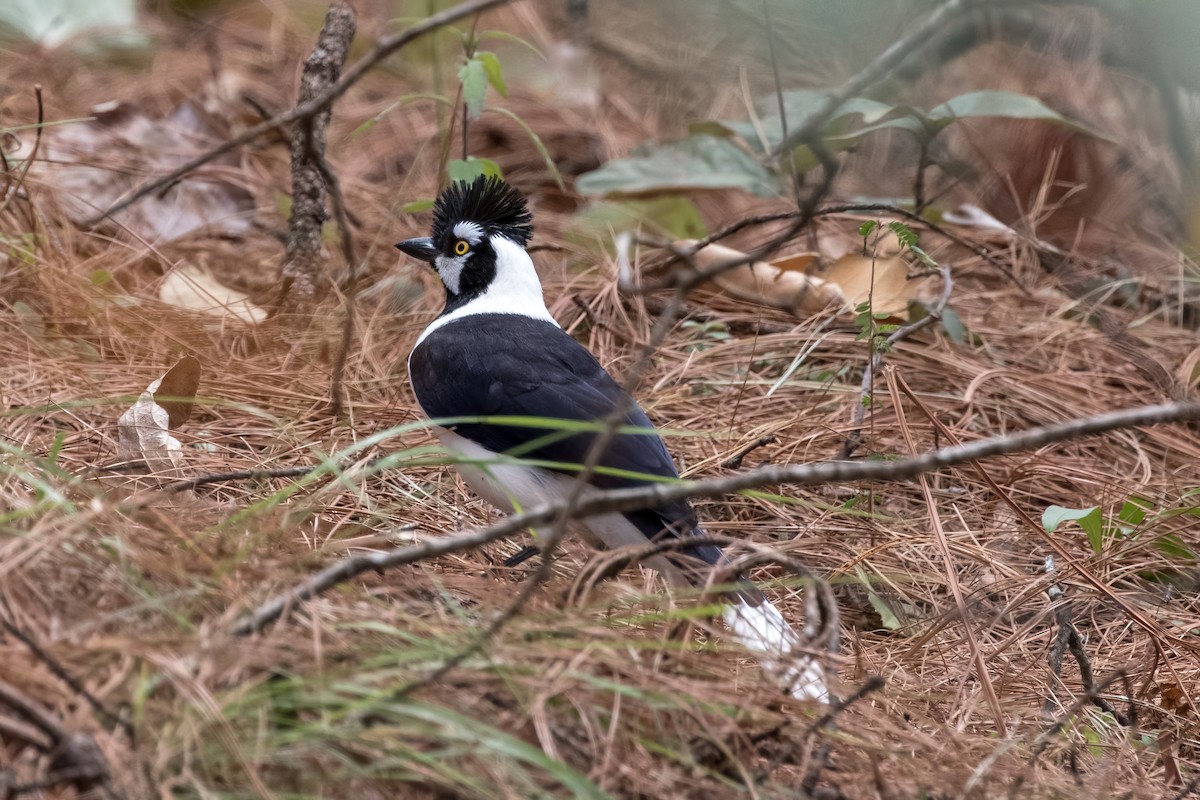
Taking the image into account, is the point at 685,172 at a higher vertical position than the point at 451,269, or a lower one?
higher

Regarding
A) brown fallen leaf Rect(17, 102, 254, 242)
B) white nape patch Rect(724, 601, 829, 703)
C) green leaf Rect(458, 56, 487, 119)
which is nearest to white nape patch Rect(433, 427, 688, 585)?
white nape patch Rect(724, 601, 829, 703)

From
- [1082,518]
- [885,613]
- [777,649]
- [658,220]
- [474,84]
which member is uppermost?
[474,84]

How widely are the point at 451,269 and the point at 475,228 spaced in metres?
0.19

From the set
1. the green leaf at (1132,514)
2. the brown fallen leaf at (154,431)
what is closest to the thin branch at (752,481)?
the brown fallen leaf at (154,431)

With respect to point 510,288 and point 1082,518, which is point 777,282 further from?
point 1082,518

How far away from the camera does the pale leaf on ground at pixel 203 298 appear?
4191 mm

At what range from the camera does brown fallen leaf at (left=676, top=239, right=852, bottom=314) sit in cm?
451

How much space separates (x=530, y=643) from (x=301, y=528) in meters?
1.06

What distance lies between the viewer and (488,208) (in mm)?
3939

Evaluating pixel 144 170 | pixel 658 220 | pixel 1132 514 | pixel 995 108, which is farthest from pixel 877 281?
pixel 144 170

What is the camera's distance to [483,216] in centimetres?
395

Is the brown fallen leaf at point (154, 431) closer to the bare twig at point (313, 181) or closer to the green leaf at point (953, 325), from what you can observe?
the bare twig at point (313, 181)

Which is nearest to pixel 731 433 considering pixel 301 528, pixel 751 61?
pixel 301 528

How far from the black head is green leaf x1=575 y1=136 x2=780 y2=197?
0.76 metres
